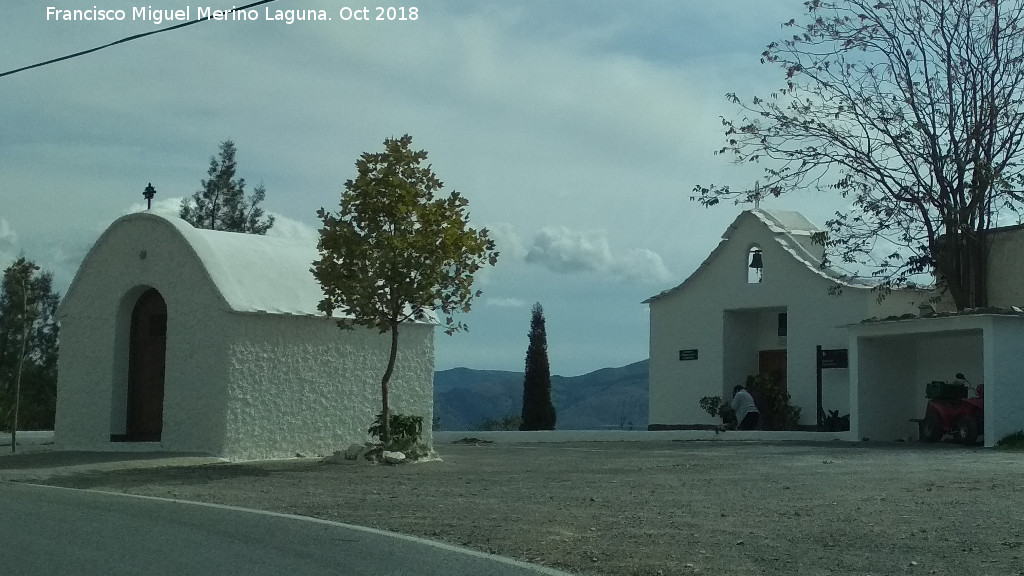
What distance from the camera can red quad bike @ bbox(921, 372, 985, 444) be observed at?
22562 millimetres

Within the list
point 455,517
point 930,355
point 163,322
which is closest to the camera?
point 455,517

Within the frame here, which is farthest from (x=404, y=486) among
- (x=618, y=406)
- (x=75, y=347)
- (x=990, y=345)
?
(x=618, y=406)

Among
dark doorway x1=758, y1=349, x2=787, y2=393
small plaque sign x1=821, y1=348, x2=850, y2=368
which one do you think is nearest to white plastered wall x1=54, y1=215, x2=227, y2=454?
small plaque sign x1=821, y1=348, x2=850, y2=368

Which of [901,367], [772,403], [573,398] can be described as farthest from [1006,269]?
[573,398]

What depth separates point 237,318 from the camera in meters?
18.9

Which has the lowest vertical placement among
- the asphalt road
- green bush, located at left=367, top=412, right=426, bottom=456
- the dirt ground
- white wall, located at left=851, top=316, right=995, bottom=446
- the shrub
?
the asphalt road

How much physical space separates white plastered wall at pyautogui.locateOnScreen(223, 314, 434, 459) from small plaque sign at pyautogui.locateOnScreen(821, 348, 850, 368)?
11270mm

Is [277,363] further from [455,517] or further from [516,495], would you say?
[455,517]

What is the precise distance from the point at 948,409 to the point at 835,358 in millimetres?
5399

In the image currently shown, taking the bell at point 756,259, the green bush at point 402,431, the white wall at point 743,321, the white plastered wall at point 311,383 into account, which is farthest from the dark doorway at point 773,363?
the green bush at point 402,431

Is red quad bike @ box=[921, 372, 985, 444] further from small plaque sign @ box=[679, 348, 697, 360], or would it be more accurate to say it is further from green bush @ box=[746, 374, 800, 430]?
small plaque sign @ box=[679, 348, 697, 360]

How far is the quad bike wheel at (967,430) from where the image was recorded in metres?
22.0

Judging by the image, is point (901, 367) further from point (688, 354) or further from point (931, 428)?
point (688, 354)

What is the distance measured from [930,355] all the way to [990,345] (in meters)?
4.31
